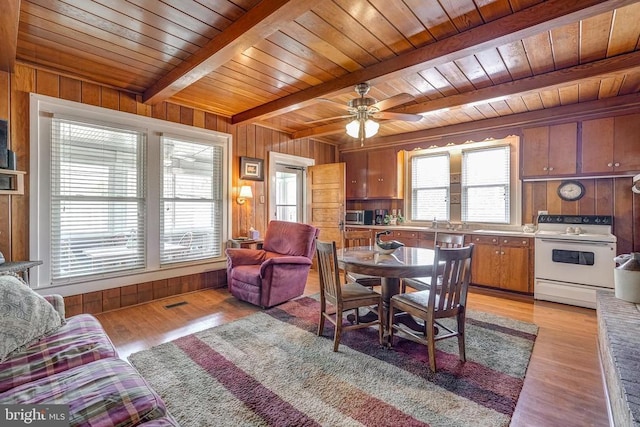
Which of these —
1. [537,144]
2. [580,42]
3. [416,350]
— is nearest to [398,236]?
[537,144]

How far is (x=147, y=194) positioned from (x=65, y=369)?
8.51ft

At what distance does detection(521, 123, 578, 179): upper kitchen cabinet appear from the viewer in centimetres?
380

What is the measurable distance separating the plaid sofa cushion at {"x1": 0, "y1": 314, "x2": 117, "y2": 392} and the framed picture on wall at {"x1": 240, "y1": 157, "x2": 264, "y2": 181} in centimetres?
311

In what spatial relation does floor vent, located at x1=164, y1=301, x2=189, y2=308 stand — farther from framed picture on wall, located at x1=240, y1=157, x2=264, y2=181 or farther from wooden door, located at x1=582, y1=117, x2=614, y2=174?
wooden door, located at x1=582, y1=117, x2=614, y2=174

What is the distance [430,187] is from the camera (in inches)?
207

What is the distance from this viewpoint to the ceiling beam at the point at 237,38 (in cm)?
186

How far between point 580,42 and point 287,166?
13.4 feet

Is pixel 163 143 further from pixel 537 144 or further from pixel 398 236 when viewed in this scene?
pixel 537 144

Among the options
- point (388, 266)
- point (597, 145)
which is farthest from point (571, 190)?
point (388, 266)

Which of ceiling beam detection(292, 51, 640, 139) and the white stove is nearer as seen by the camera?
ceiling beam detection(292, 51, 640, 139)

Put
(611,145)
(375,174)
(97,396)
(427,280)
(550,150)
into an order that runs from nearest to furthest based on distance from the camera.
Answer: (97,396)
(427,280)
(611,145)
(550,150)
(375,174)

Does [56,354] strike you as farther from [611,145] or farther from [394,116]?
[611,145]

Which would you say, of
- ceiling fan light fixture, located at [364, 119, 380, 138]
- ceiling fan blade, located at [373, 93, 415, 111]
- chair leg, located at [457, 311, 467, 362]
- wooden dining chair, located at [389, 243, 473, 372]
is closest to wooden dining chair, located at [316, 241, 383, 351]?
wooden dining chair, located at [389, 243, 473, 372]

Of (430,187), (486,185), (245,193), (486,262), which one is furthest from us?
(430,187)
